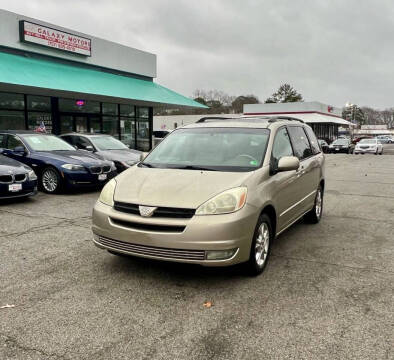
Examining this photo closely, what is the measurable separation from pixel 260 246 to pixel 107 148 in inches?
342

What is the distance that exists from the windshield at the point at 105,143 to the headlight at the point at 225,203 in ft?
28.4

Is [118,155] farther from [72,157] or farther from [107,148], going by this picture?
[72,157]

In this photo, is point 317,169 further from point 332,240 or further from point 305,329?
point 305,329

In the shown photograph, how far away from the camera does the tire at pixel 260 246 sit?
4.13m

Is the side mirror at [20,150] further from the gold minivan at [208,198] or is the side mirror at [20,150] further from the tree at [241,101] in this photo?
the tree at [241,101]

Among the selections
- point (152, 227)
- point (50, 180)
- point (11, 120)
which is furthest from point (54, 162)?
point (11, 120)

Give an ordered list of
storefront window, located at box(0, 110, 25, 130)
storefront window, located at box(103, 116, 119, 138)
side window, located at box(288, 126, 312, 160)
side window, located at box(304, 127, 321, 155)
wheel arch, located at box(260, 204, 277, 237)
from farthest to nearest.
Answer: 1. storefront window, located at box(103, 116, 119, 138)
2. storefront window, located at box(0, 110, 25, 130)
3. side window, located at box(304, 127, 321, 155)
4. side window, located at box(288, 126, 312, 160)
5. wheel arch, located at box(260, 204, 277, 237)

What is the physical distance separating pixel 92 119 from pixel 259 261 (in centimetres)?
1791

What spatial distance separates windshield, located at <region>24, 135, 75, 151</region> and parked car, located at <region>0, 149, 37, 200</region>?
5.70ft

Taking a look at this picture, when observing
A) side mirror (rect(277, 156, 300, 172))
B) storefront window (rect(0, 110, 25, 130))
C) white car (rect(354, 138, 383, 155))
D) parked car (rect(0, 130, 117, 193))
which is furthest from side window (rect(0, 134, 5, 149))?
white car (rect(354, 138, 383, 155))

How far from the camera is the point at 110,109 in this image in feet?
70.6

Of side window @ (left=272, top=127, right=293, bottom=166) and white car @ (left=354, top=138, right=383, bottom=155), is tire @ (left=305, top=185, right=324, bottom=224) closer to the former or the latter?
side window @ (left=272, top=127, right=293, bottom=166)

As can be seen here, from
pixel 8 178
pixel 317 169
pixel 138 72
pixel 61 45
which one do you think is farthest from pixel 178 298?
pixel 138 72

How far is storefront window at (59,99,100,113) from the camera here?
1903cm
